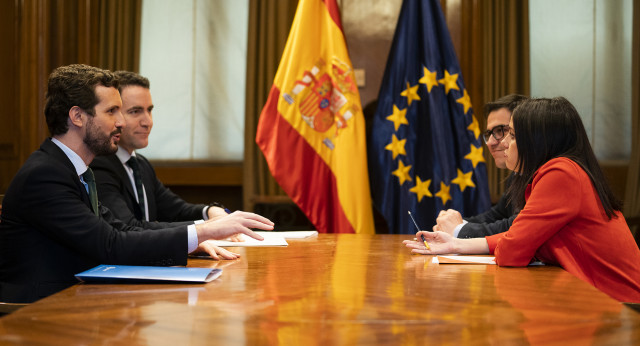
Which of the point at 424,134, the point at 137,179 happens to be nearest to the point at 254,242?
the point at 137,179

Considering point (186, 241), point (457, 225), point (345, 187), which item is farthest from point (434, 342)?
point (345, 187)

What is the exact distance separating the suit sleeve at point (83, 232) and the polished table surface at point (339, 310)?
20 cm

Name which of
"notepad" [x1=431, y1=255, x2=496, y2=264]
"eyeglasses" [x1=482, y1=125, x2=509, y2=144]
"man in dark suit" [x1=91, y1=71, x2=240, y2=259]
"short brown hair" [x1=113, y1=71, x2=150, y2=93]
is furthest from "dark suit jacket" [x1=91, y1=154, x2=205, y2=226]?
"eyeglasses" [x1=482, y1=125, x2=509, y2=144]

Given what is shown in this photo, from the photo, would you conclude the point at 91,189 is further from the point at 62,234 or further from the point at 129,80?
the point at 129,80

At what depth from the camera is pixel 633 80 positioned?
4199 millimetres

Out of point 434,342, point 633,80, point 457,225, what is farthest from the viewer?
point 633,80

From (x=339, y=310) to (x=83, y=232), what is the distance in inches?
36.4

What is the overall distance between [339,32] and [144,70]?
153 centimetres

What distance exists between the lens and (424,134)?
12.6 feet

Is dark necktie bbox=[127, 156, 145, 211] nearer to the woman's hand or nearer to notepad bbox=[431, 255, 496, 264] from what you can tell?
the woman's hand

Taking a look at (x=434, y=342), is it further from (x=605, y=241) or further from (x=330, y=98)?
(x=330, y=98)

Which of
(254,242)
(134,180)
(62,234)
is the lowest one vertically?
(254,242)

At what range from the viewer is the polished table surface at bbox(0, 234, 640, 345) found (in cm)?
103

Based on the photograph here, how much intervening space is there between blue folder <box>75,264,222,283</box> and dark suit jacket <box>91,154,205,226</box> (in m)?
0.96
